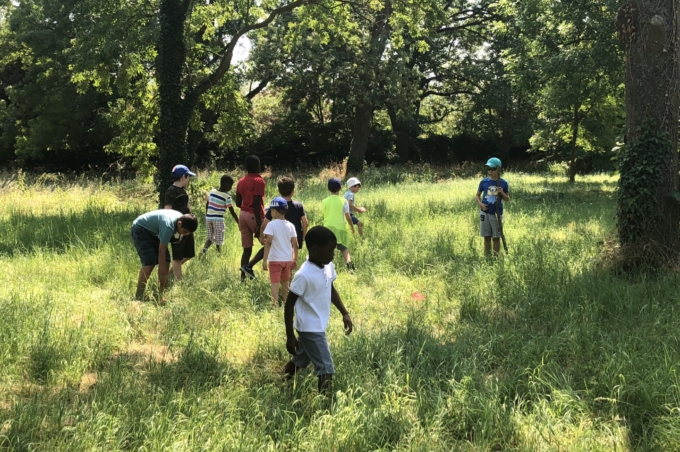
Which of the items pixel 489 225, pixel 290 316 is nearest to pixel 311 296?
pixel 290 316

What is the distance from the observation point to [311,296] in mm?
3416

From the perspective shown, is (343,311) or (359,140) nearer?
(343,311)

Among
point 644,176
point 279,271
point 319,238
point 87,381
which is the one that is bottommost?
point 87,381

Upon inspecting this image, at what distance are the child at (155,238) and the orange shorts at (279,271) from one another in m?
1.02

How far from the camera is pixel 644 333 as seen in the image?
431 cm

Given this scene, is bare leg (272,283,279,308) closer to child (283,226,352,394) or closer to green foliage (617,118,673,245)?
child (283,226,352,394)

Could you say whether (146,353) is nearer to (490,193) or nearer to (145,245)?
(145,245)

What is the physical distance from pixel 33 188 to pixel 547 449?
1878cm

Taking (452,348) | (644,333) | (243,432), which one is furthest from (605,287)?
(243,432)

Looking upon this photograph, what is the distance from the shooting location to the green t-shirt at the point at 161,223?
538cm

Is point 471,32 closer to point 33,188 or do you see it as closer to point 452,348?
point 33,188

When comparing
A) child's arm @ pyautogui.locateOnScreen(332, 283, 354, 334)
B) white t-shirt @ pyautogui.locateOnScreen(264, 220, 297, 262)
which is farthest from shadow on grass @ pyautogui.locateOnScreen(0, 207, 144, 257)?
child's arm @ pyautogui.locateOnScreen(332, 283, 354, 334)

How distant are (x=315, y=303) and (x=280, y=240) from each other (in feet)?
6.30

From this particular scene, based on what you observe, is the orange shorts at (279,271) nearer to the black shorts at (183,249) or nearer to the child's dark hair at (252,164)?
the black shorts at (183,249)
